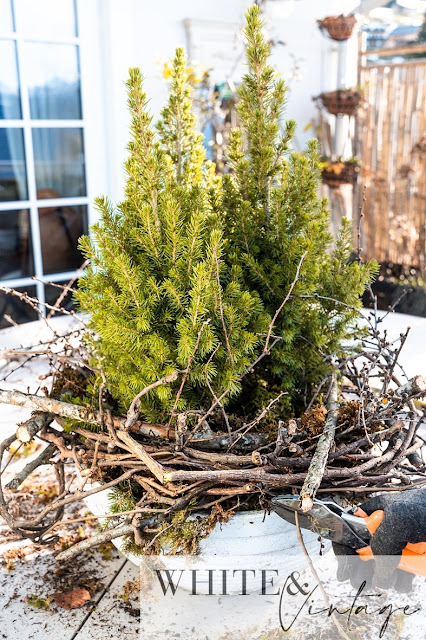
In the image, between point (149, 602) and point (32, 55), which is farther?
point (32, 55)

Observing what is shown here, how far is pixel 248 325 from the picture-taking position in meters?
1.47

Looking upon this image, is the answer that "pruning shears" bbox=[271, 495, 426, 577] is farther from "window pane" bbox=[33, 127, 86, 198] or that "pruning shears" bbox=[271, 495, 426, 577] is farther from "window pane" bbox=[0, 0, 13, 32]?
"window pane" bbox=[0, 0, 13, 32]

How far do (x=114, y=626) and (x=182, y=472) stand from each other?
506 mm

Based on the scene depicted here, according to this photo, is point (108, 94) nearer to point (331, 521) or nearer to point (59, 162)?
point (59, 162)

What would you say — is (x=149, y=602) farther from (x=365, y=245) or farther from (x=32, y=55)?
(x=365, y=245)

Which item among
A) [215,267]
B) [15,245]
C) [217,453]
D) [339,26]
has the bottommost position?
[217,453]

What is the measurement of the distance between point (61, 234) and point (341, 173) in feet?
7.55

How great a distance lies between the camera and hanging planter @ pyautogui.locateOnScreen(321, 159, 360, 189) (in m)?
5.00

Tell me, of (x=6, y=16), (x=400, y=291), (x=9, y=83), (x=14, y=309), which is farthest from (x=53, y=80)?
(x=400, y=291)

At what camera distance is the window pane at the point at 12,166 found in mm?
3873

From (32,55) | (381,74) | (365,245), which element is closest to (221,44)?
(32,55)

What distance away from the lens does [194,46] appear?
4.41 m

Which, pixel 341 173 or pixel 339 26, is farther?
pixel 341 173

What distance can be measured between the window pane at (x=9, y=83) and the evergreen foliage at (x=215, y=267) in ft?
8.15
